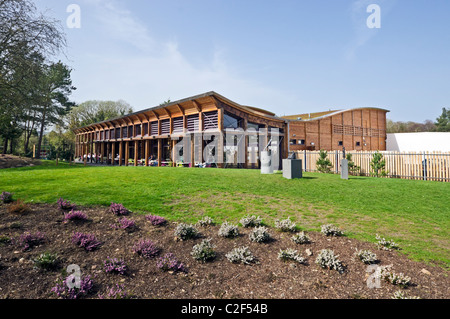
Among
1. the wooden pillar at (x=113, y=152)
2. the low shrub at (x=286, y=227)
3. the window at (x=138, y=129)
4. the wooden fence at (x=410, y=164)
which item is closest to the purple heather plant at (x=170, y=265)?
the low shrub at (x=286, y=227)

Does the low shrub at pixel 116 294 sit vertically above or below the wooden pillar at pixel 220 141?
below

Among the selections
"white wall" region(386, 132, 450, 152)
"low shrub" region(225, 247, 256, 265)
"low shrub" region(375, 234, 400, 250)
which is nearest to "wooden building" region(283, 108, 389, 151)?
"white wall" region(386, 132, 450, 152)

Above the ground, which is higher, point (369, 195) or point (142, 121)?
point (142, 121)

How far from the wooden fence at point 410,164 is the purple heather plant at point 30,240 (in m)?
20.5

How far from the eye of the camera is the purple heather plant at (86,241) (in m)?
4.55

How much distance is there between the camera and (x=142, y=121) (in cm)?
2859

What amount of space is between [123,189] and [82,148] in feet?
150

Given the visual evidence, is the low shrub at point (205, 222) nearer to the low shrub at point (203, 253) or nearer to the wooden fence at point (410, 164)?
the low shrub at point (203, 253)

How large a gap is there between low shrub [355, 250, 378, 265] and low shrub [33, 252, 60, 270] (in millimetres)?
5252

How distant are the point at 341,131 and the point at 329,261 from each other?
112 feet
